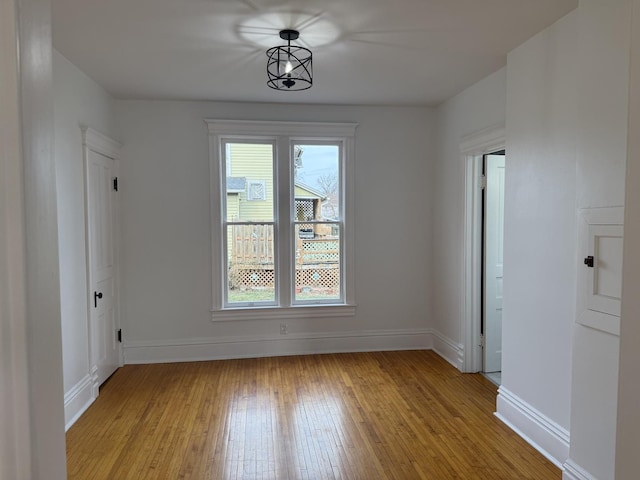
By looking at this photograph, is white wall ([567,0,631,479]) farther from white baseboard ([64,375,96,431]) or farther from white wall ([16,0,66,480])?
white baseboard ([64,375,96,431])

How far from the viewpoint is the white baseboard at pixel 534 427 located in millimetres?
2645

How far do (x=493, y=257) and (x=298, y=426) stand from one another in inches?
94.0

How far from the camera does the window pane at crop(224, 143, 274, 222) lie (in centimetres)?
465

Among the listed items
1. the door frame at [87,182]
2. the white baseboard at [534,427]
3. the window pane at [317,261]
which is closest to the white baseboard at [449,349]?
Answer: the white baseboard at [534,427]

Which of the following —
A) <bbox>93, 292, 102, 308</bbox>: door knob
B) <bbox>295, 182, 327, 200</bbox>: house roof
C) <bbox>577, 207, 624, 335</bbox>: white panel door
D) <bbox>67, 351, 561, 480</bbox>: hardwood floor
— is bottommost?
<bbox>67, 351, 561, 480</bbox>: hardwood floor

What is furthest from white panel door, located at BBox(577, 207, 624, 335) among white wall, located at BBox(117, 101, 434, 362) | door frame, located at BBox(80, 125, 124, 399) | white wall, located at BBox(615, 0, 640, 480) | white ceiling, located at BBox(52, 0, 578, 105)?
door frame, located at BBox(80, 125, 124, 399)

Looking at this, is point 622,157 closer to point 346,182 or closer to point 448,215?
point 448,215

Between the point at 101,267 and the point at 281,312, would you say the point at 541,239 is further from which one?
the point at 101,267

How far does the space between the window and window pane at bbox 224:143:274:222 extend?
0.04 feet

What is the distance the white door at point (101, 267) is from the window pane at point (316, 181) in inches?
74.3

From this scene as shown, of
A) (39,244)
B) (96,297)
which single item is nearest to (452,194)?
(96,297)

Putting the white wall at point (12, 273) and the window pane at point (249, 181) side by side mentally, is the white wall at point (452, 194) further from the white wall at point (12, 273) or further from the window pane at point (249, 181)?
the white wall at point (12, 273)

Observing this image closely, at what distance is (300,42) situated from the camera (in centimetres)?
299

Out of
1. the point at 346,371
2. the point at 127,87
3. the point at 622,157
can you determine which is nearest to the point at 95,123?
the point at 127,87
